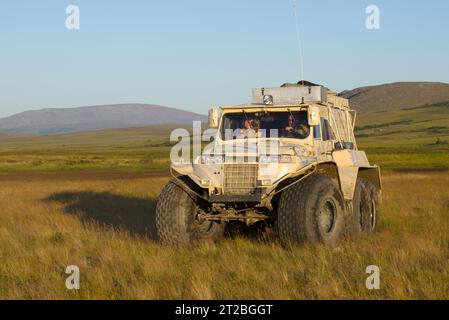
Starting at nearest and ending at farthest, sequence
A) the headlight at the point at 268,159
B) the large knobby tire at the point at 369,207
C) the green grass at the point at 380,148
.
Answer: the headlight at the point at 268,159, the large knobby tire at the point at 369,207, the green grass at the point at 380,148

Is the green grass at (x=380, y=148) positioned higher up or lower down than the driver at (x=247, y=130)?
lower down

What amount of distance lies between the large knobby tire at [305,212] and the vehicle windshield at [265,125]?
4.30 feet

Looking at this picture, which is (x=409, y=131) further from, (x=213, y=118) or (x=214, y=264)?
(x=214, y=264)

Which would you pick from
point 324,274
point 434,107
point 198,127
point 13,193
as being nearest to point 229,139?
point 198,127

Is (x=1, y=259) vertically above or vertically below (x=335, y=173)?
below

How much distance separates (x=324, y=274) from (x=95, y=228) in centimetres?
611

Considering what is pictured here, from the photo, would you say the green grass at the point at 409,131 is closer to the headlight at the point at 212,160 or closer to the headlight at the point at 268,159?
the headlight at the point at 212,160

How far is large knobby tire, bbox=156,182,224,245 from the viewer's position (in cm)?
1014

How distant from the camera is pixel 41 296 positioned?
7.15m

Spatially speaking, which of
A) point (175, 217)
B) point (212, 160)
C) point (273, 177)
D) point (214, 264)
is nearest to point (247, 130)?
point (212, 160)

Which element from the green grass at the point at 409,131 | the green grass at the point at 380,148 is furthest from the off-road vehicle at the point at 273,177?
the green grass at the point at 409,131

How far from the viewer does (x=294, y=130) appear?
11031 millimetres

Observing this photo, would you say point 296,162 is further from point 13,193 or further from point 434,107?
point 434,107

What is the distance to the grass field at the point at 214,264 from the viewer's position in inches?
282
